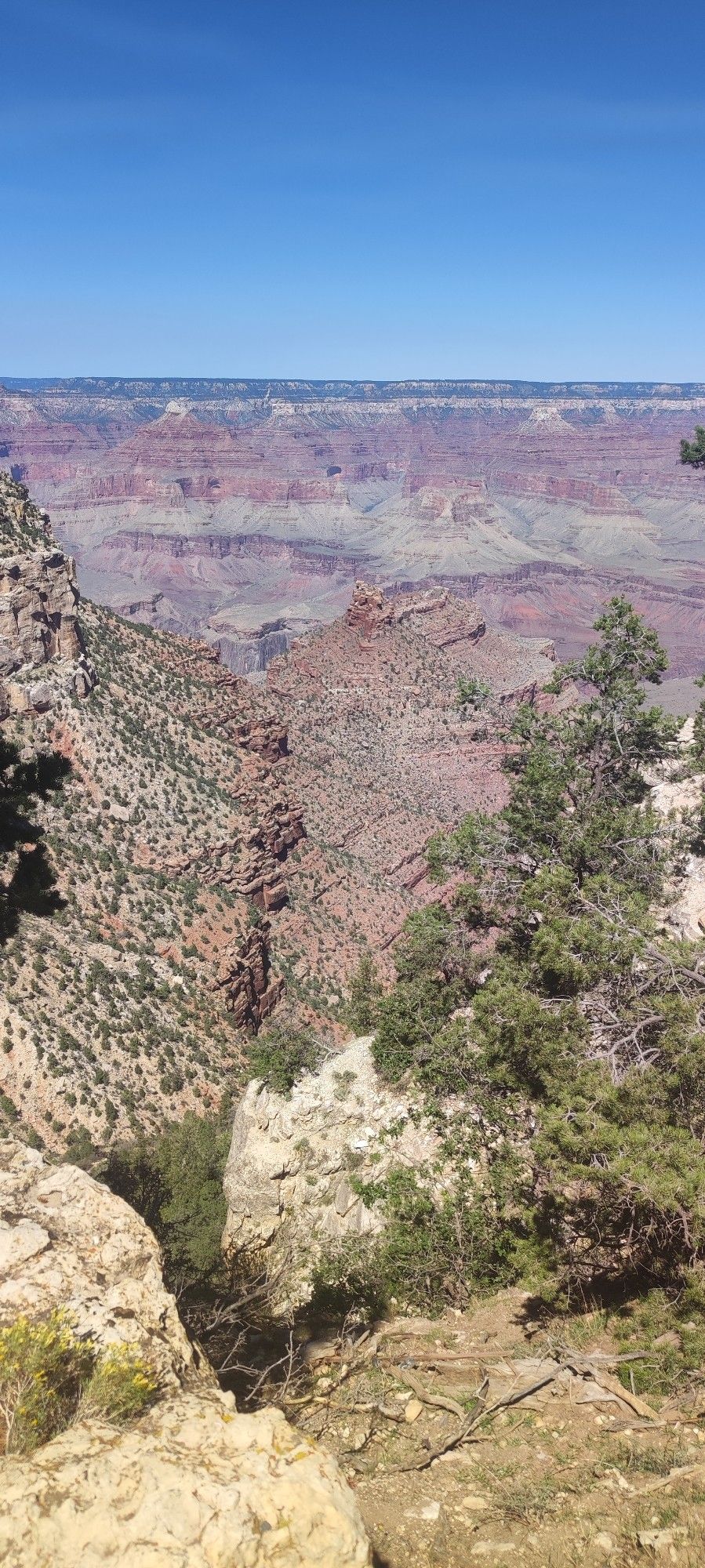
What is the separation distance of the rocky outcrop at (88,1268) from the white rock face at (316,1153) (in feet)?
28.0

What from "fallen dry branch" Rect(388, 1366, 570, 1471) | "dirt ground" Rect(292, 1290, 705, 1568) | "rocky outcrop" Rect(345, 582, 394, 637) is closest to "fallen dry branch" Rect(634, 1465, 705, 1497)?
"dirt ground" Rect(292, 1290, 705, 1568)

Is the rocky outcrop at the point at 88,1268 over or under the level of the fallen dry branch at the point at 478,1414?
over

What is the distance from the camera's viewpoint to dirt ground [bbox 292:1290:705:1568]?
6746 mm

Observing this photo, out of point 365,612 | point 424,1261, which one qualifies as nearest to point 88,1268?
point 424,1261

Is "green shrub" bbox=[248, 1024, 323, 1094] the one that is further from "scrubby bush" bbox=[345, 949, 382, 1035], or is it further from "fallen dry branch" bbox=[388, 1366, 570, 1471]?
"fallen dry branch" bbox=[388, 1366, 570, 1471]

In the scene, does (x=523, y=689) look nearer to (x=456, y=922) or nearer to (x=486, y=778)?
(x=486, y=778)

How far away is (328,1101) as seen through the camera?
62.8ft

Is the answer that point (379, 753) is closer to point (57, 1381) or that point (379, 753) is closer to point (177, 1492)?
point (57, 1381)

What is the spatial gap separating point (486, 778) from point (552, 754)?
201 feet

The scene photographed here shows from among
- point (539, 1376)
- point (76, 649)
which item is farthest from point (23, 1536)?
point (76, 649)

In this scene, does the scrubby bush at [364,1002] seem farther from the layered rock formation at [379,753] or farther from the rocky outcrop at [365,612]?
the rocky outcrop at [365,612]

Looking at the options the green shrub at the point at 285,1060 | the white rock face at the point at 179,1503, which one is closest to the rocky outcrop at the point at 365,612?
the green shrub at the point at 285,1060

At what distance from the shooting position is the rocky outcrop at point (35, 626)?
4350 centimetres

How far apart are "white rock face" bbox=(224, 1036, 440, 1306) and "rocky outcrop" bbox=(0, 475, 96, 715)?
29.3 m
